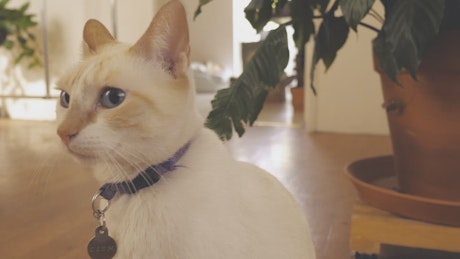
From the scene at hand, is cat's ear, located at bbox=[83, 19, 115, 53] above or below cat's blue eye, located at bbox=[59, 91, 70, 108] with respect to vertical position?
above

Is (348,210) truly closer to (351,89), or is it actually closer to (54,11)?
(351,89)

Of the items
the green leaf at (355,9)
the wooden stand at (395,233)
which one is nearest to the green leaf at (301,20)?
the green leaf at (355,9)

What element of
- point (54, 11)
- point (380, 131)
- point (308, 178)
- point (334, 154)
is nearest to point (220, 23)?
point (54, 11)

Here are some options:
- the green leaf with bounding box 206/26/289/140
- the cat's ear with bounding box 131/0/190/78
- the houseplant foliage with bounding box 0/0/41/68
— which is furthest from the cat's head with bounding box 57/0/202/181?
the houseplant foliage with bounding box 0/0/41/68

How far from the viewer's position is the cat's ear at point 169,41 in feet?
1.54

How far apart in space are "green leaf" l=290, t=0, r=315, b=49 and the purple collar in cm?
47

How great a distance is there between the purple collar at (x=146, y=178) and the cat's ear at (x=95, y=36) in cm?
18

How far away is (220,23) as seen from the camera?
330cm

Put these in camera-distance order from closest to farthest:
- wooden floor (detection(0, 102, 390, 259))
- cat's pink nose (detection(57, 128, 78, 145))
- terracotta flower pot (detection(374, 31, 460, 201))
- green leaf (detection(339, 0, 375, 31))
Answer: cat's pink nose (detection(57, 128, 78, 145)) < green leaf (detection(339, 0, 375, 31)) < terracotta flower pot (detection(374, 31, 460, 201)) < wooden floor (detection(0, 102, 390, 259))

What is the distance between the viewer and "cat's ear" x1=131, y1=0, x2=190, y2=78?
47 cm

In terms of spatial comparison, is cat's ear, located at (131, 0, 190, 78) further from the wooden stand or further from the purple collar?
the wooden stand

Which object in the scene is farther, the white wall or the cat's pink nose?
the white wall

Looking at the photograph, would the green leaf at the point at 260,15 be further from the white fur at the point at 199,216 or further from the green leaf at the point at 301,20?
the white fur at the point at 199,216

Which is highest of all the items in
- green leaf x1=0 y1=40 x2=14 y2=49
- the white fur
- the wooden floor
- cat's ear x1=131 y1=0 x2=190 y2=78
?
cat's ear x1=131 y1=0 x2=190 y2=78
